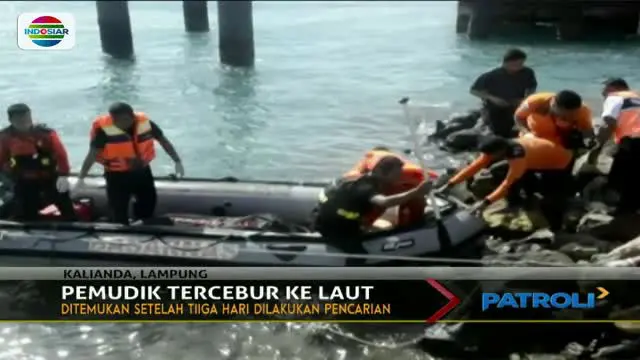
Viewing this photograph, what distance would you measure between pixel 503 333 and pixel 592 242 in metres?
1.43

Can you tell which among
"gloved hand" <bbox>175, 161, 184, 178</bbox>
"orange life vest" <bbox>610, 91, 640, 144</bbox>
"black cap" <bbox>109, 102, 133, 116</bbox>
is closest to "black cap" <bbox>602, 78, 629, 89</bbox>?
"orange life vest" <bbox>610, 91, 640, 144</bbox>

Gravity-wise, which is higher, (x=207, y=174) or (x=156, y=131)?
(x=156, y=131)

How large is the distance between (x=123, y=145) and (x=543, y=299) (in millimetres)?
3751

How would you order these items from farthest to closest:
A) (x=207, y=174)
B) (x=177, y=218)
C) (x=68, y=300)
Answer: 1. (x=207, y=174)
2. (x=177, y=218)
3. (x=68, y=300)

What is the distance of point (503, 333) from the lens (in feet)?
16.6

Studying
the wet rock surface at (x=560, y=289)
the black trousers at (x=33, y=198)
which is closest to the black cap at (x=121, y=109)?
the black trousers at (x=33, y=198)

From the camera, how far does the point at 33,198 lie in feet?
20.5

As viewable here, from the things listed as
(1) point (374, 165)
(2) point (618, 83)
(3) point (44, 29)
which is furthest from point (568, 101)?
(3) point (44, 29)

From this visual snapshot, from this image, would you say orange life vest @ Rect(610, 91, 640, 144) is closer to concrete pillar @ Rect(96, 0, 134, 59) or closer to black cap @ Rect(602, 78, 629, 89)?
black cap @ Rect(602, 78, 629, 89)

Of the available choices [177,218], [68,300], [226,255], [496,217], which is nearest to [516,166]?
[496,217]

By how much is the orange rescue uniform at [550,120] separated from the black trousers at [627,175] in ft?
1.60

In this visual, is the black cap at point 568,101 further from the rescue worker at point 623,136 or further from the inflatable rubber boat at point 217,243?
the inflatable rubber boat at point 217,243

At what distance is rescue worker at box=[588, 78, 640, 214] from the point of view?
598cm

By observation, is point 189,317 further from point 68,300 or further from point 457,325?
point 457,325
